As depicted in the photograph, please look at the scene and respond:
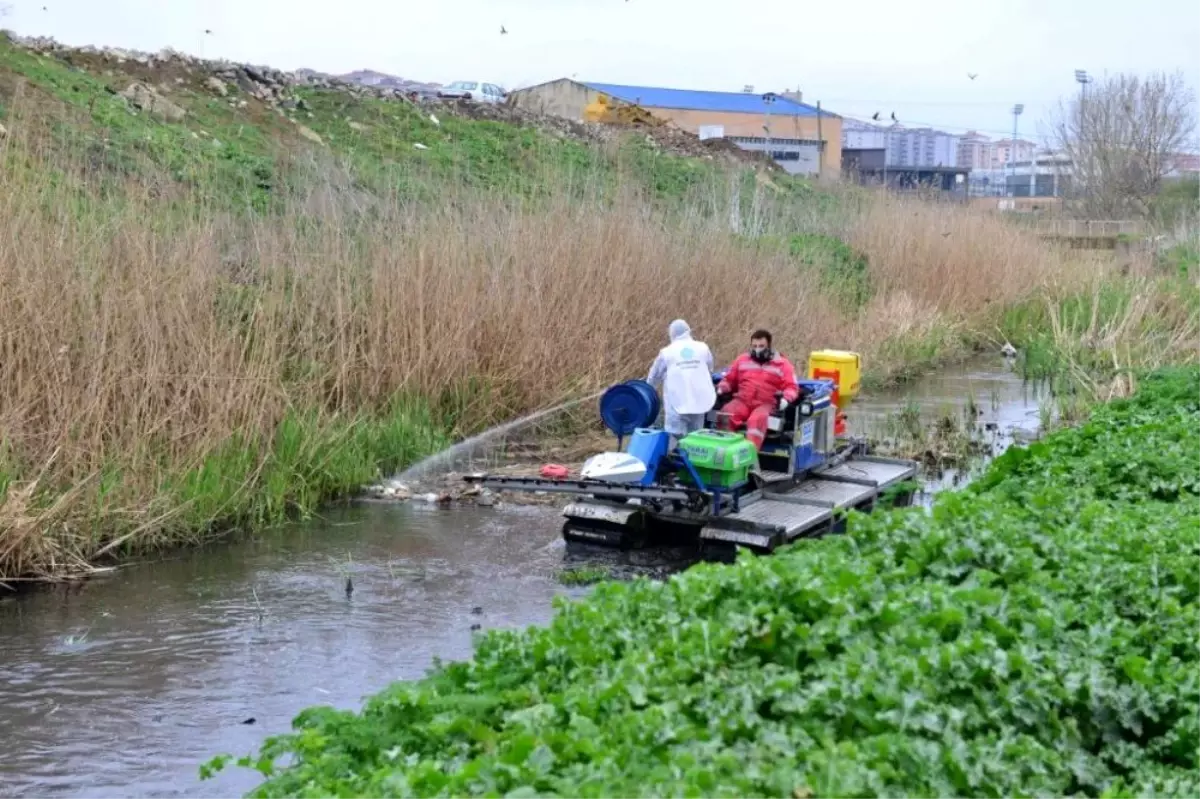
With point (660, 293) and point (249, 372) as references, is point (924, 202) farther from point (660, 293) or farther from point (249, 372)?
point (249, 372)

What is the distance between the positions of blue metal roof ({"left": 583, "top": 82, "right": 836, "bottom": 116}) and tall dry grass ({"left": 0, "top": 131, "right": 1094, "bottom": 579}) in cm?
5715

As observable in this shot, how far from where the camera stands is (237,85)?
34.5 metres

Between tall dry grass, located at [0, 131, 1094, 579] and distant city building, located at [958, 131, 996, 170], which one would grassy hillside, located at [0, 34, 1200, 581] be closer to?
tall dry grass, located at [0, 131, 1094, 579]

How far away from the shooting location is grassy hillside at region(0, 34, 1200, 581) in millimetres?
11453

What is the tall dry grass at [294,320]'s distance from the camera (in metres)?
11.2

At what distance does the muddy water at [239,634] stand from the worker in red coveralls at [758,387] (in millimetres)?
1569

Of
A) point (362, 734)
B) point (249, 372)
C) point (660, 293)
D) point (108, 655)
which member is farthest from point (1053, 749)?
point (660, 293)

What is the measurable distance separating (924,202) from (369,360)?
64.6 ft

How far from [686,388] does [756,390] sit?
0.65 metres

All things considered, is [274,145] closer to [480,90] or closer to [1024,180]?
[480,90]

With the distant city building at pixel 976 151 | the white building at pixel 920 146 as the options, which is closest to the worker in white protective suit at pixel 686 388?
the white building at pixel 920 146

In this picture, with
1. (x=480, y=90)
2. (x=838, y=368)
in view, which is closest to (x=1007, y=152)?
(x=480, y=90)

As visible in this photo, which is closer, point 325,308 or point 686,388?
point 686,388

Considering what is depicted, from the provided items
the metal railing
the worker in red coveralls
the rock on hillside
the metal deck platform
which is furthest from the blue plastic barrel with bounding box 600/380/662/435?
the metal railing
